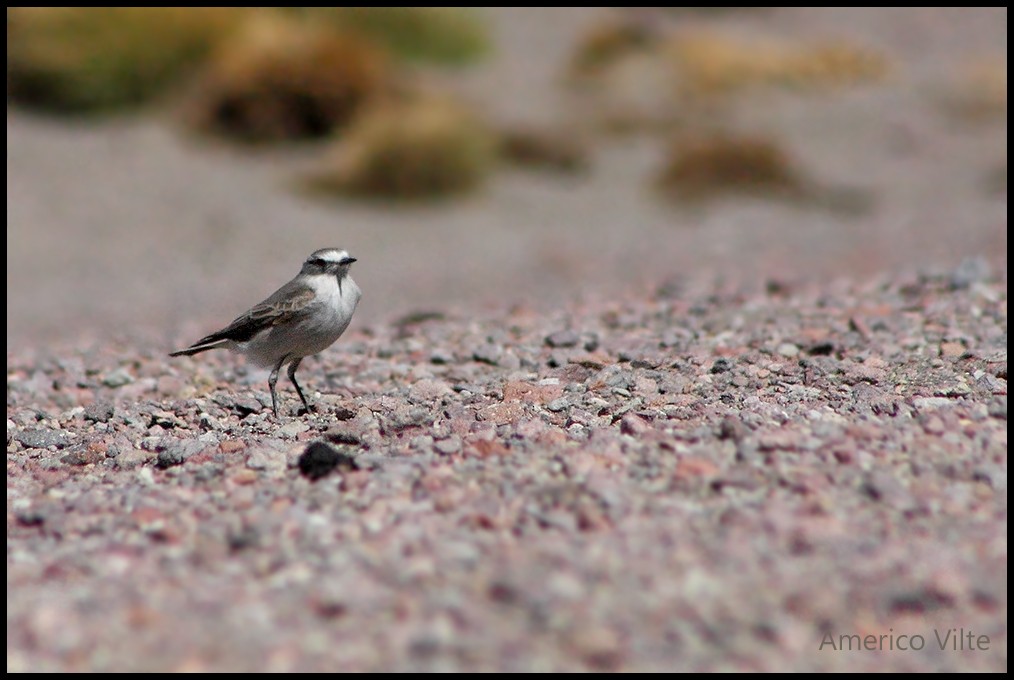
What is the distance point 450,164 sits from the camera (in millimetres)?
14781

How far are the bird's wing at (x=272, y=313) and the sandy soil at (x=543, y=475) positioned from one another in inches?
14.6

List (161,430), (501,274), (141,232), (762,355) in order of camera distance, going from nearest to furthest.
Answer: (161,430) < (762,355) < (501,274) < (141,232)

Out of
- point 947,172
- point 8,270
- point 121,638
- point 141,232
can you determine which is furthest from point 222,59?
point 121,638

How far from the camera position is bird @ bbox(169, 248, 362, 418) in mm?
5539

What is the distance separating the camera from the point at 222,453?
479cm

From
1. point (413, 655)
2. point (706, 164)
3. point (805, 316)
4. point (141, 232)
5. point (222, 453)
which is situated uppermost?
point (706, 164)

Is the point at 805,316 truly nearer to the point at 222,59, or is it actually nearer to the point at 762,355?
the point at 762,355

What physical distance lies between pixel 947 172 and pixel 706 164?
374 cm

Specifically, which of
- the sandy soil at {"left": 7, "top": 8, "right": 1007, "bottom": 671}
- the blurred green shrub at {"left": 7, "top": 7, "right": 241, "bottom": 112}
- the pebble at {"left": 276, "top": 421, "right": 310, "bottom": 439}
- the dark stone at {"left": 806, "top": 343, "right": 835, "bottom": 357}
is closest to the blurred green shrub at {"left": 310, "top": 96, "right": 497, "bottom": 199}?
the blurred green shrub at {"left": 7, "top": 7, "right": 241, "bottom": 112}

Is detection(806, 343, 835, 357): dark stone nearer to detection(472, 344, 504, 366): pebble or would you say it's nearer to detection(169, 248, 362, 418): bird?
detection(472, 344, 504, 366): pebble

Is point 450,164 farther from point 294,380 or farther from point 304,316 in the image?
point 304,316

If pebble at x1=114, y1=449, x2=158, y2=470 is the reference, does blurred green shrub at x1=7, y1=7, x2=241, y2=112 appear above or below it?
above

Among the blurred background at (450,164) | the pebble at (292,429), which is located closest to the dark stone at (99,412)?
the pebble at (292,429)

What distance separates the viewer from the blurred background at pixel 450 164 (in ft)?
36.9
